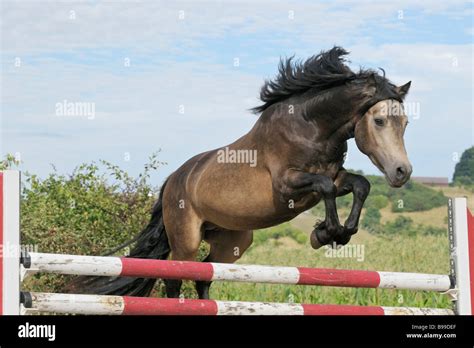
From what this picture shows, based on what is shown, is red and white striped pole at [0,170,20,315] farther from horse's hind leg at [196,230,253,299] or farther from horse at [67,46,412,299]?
horse's hind leg at [196,230,253,299]

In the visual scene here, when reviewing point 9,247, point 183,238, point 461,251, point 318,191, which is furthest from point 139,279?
point 9,247

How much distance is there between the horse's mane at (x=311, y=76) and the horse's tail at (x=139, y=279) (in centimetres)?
151

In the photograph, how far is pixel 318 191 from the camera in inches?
238

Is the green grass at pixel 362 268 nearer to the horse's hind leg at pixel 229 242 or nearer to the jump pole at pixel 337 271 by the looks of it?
the horse's hind leg at pixel 229 242

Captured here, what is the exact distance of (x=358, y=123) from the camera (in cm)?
627

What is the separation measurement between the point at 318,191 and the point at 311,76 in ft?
3.39

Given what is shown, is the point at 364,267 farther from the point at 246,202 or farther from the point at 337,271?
the point at 337,271

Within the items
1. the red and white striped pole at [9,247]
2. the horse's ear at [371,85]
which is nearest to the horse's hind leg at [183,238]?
the horse's ear at [371,85]

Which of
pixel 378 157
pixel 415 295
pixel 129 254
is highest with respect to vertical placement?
pixel 378 157

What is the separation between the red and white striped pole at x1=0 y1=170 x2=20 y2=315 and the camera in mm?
4164
